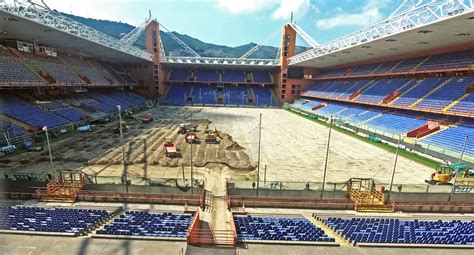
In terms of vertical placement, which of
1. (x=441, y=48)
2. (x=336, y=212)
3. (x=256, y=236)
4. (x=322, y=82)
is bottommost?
(x=336, y=212)

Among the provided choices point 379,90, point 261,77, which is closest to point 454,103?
point 379,90

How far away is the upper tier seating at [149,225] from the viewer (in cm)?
1148

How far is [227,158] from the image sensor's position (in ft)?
86.5

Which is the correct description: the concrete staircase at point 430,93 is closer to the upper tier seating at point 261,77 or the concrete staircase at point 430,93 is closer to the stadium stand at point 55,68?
the upper tier seating at point 261,77

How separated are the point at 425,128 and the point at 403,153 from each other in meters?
7.11

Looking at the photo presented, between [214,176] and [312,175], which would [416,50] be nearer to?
[312,175]

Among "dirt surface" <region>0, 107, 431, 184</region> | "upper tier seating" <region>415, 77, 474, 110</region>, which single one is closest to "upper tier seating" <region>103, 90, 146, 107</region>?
"dirt surface" <region>0, 107, 431, 184</region>

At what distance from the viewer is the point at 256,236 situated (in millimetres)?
11781

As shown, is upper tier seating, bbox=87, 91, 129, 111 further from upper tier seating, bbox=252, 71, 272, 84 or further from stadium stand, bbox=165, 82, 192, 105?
upper tier seating, bbox=252, 71, 272, 84

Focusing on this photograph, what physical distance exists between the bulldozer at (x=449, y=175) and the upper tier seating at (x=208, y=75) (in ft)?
219

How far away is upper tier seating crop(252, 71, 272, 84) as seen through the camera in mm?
80188

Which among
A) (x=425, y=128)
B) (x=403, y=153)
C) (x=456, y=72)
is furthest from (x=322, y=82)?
(x=403, y=153)

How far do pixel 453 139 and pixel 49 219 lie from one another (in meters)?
37.6

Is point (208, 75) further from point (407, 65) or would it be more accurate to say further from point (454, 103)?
point (454, 103)
